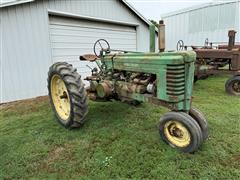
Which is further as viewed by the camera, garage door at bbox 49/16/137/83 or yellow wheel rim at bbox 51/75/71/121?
garage door at bbox 49/16/137/83

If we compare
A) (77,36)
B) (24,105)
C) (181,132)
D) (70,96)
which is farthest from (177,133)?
(77,36)

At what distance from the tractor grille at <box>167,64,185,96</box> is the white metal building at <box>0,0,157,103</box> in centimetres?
438

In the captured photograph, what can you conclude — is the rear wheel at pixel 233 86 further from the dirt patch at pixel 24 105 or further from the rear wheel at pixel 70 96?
the dirt patch at pixel 24 105

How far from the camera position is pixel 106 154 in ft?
9.11

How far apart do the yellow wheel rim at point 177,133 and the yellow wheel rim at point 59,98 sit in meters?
1.73

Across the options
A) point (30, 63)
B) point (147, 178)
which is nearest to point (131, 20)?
point (30, 63)

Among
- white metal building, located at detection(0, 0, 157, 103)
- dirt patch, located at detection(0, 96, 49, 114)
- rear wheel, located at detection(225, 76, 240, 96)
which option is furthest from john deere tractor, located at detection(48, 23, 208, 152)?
rear wheel, located at detection(225, 76, 240, 96)

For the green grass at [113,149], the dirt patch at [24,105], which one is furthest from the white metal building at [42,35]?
the green grass at [113,149]

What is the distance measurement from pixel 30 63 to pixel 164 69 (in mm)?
4320

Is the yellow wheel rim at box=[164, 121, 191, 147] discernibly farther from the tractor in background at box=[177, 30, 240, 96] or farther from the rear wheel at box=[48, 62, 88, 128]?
the tractor in background at box=[177, 30, 240, 96]

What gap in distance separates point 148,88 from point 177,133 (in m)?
0.70

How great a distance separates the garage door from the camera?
21.6 ft

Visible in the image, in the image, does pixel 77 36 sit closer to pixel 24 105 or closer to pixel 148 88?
pixel 24 105

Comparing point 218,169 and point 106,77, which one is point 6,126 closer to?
point 106,77
